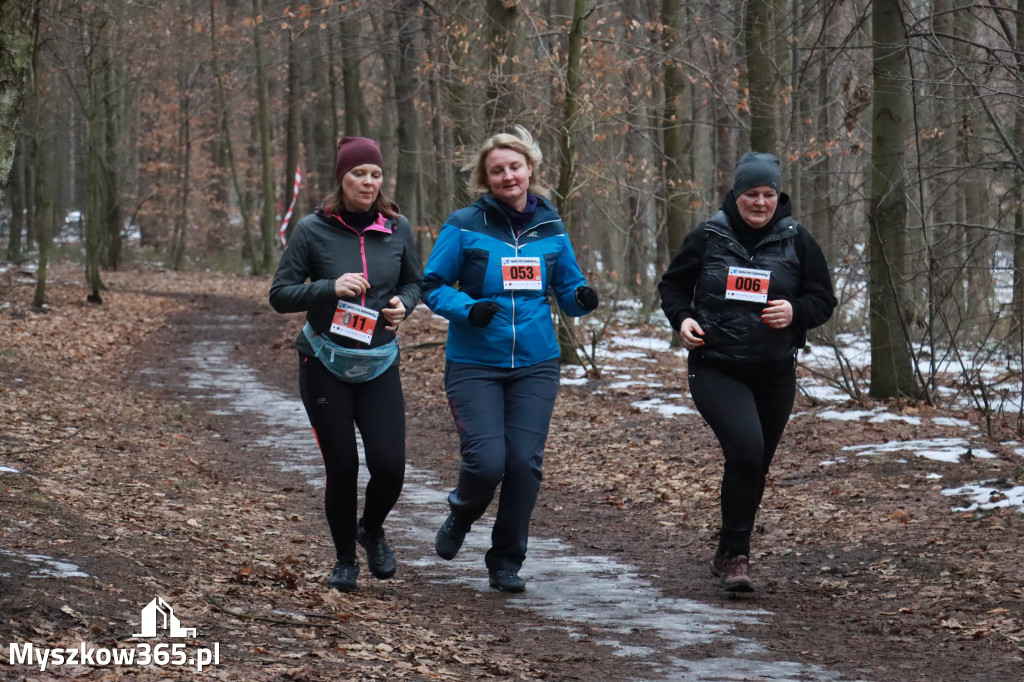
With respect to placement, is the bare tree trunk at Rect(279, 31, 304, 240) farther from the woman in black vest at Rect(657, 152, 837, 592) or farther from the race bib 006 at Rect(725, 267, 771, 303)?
the race bib 006 at Rect(725, 267, 771, 303)

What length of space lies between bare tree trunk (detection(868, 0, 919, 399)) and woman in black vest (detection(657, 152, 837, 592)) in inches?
195

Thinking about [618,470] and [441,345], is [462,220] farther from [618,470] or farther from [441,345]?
[441,345]

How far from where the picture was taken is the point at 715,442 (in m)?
10.8

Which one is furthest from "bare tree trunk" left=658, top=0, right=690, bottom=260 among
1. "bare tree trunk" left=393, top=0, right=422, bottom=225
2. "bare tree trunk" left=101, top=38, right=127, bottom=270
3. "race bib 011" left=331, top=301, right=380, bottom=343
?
"bare tree trunk" left=101, top=38, right=127, bottom=270

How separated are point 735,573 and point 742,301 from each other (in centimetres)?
141

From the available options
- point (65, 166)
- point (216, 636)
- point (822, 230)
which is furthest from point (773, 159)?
point (65, 166)

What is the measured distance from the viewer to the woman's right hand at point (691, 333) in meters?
5.93

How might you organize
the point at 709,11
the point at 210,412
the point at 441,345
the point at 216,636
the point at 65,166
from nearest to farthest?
1. the point at 216,636
2. the point at 210,412
3. the point at 709,11
4. the point at 441,345
5. the point at 65,166

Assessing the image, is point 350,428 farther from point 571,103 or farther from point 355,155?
point 571,103

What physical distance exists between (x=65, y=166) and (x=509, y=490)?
5322 centimetres

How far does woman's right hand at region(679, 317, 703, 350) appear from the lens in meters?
5.93

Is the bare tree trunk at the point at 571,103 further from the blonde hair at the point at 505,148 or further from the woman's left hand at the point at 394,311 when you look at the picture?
the woman's left hand at the point at 394,311

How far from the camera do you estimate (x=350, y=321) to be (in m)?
5.57

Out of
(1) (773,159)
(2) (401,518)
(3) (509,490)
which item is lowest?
(2) (401,518)
